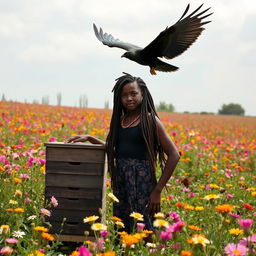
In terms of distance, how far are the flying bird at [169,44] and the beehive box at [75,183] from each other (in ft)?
2.31

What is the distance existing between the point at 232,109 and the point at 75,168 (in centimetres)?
7278

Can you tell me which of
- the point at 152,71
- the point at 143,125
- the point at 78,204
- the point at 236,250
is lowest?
the point at 78,204

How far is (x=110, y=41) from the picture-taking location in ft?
11.7

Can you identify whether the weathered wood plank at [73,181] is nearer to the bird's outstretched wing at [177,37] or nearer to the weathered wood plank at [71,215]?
the weathered wood plank at [71,215]

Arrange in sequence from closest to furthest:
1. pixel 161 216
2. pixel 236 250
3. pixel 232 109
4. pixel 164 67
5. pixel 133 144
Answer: pixel 236 250, pixel 161 216, pixel 133 144, pixel 164 67, pixel 232 109

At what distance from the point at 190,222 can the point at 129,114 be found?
3.82ft

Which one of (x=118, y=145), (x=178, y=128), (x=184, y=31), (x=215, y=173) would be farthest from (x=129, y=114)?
(x=178, y=128)

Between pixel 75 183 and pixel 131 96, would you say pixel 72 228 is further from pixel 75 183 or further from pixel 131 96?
pixel 131 96

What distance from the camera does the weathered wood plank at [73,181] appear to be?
2992mm

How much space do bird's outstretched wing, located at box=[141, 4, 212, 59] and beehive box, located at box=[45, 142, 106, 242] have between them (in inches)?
30.6

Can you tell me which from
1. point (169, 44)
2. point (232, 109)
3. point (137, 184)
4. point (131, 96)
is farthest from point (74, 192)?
point (232, 109)

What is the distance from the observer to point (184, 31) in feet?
9.95

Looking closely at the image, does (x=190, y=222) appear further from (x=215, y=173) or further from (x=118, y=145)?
(x=215, y=173)

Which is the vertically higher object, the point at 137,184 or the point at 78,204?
the point at 137,184
